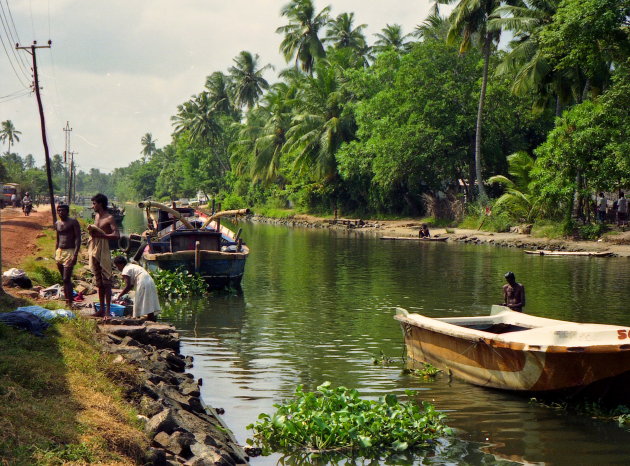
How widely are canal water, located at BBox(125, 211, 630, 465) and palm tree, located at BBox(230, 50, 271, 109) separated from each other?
166ft

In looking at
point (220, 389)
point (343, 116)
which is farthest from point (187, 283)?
point (343, 116)

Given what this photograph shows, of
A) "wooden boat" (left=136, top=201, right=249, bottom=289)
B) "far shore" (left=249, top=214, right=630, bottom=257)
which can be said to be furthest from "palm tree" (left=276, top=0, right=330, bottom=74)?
"wooden boat" (left=136, top=201, right=249, bottom=289)

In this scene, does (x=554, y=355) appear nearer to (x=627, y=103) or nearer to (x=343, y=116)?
(x=627, y=103)

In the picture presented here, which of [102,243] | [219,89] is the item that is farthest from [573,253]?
[219,89]

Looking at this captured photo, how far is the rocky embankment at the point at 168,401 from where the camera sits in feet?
24.0

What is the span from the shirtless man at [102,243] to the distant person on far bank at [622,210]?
2837 cm

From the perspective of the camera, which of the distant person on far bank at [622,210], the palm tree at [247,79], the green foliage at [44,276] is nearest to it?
the green foliage at [44,276]

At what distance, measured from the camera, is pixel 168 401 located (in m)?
9.17

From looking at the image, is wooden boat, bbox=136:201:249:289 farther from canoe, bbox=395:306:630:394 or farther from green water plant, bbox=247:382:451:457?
green water plant, bbox=247:382:451:457

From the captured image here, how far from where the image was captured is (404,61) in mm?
47219

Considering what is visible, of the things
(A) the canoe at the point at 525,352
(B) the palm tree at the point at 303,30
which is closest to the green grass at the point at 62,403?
(A) the canoe at the point at 525,352

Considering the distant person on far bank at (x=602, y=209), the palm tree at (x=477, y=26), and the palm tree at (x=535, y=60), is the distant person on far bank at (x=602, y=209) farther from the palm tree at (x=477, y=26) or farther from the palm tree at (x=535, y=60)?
the palm tree at (x=477, y=26)

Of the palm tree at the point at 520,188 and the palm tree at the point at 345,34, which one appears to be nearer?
the palm tree at the point at 520,188

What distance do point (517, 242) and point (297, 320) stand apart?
22730 millimetres
